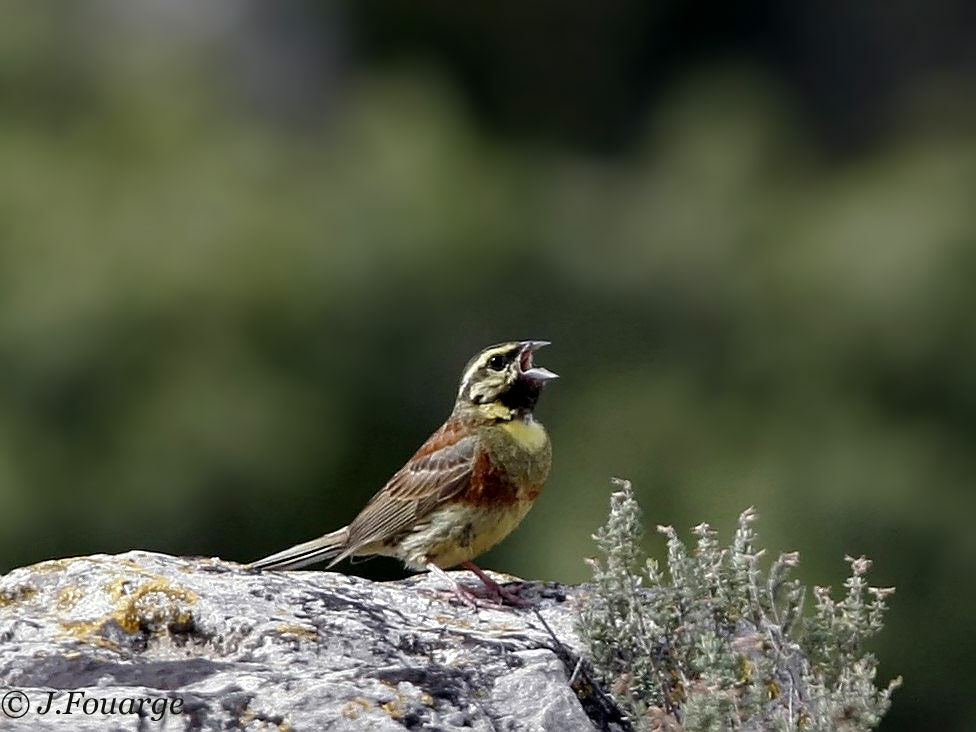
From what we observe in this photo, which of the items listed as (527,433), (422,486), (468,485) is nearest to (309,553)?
(422,486)

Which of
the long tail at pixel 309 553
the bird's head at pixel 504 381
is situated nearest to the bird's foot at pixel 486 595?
the long tail at pixel 309 553

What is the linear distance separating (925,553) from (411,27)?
1225 centimetres

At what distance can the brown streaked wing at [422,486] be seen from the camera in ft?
21.0

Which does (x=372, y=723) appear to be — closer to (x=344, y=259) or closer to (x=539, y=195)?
(x=344, y=259)

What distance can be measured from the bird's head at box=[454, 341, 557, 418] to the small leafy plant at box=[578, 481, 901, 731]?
5.33 feet

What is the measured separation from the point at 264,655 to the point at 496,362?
2137mm

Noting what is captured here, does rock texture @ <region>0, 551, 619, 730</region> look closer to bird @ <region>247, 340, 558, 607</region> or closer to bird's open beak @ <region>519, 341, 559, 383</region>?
bird @ <region>247, 340, 558, 607</region>

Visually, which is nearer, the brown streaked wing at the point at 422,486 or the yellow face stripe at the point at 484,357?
the brown streaked wing at the point at 422,486

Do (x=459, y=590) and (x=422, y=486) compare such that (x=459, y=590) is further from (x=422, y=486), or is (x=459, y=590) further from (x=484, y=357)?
(x=484, y=357)

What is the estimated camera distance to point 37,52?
54.6 feet

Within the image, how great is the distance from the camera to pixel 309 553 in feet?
21.7

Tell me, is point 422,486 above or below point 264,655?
above

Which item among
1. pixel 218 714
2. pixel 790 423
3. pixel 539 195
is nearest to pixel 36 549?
pixel 790 423

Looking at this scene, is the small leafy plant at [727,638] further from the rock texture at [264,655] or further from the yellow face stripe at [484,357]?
the yellow face stripe at [484,357]
